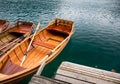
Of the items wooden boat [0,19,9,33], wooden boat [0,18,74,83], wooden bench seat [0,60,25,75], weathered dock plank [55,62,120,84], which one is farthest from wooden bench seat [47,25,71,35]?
weathered dock plank [55,62,120,84]

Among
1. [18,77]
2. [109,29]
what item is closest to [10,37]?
[18,77]

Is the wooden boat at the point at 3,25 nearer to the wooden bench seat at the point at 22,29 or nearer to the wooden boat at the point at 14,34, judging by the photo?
the wooden boat at the point at 14,34

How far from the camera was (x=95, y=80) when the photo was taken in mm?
8188

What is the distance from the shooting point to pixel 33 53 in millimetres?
14258

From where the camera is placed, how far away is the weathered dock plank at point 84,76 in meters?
8.11

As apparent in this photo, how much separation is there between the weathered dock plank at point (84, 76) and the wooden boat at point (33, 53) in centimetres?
303

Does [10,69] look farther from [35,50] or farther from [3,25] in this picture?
[3,25]

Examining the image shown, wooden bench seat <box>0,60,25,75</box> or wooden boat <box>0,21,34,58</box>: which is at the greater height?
wooden boat <box>0,21,34,58</box>

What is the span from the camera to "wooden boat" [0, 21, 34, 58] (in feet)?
52.1

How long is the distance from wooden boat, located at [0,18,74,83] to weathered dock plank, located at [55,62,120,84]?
303 centimetres

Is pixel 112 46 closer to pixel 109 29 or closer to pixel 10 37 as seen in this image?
pixel 109 29

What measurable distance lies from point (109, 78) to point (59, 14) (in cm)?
2630

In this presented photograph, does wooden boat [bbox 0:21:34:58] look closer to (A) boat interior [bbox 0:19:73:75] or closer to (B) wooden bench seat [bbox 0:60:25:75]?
(A) boat interior [bbox 0:19:73:75]

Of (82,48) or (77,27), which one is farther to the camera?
(77,27)
